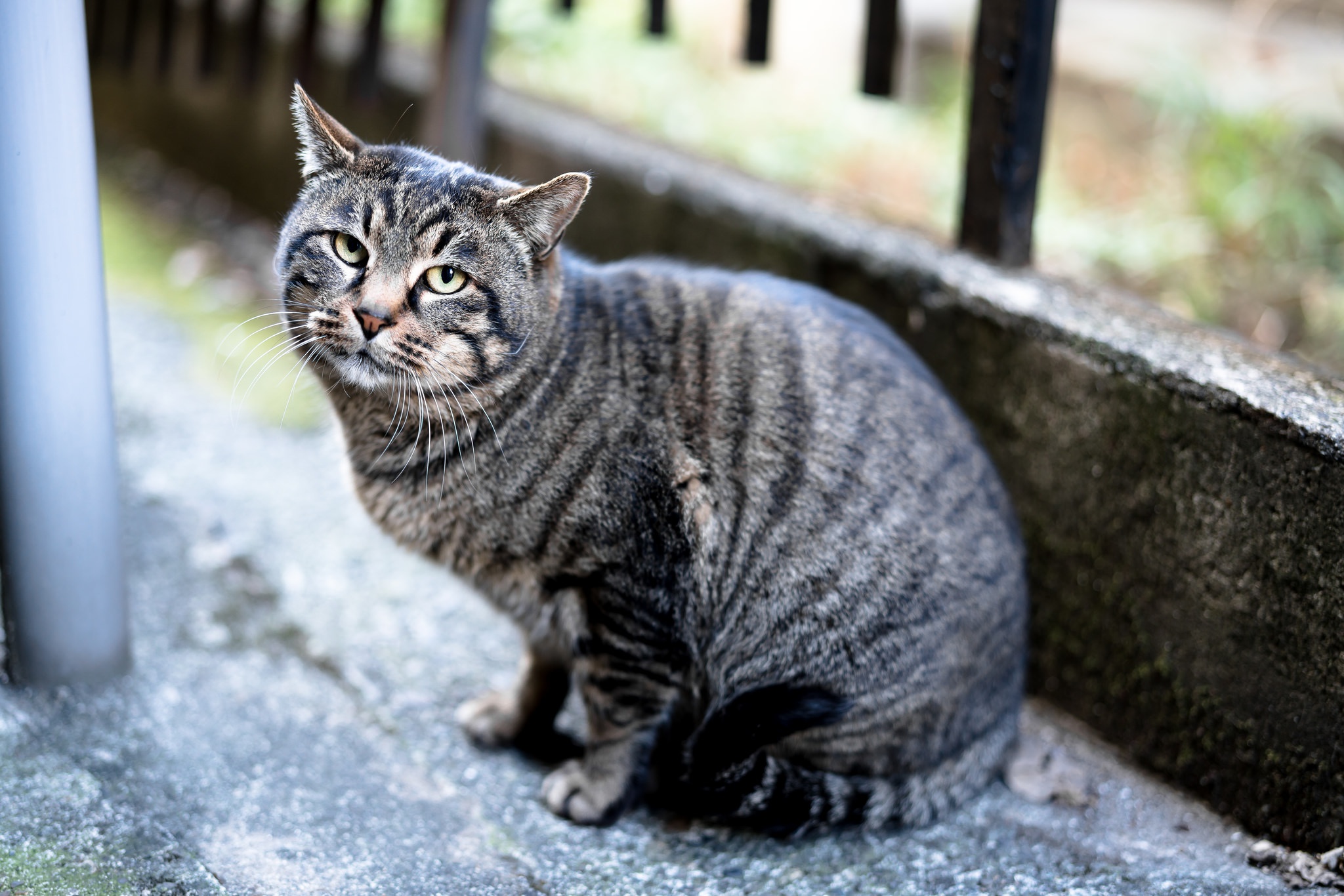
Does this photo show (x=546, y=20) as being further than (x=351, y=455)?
Yes

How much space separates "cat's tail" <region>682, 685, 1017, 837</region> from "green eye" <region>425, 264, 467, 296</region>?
97 cm

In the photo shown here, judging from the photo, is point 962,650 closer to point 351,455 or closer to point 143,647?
point 351,455

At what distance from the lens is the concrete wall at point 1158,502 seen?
2.14m

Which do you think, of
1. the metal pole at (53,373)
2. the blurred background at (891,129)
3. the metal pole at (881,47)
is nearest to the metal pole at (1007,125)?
the blurred background at (891,129)

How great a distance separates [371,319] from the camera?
80.6 inches

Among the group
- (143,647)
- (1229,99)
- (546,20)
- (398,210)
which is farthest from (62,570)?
(1229,99)

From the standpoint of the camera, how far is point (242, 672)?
259cm

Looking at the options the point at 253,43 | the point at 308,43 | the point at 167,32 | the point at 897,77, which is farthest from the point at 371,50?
the point at 897,77

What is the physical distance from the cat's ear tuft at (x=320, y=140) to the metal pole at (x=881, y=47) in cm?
160

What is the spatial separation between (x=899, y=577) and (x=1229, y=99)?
326 centimetres

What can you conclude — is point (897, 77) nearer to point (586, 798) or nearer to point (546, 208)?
point (546, 208)

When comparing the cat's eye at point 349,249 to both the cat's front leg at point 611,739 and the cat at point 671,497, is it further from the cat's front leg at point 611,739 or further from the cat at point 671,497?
the cat's front leg at point 611,739

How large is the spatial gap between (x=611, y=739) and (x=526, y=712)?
30cm

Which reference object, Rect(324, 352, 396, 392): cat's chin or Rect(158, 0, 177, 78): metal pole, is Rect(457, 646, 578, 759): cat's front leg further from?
Rect(158, 0, 177, 78): metal pole
